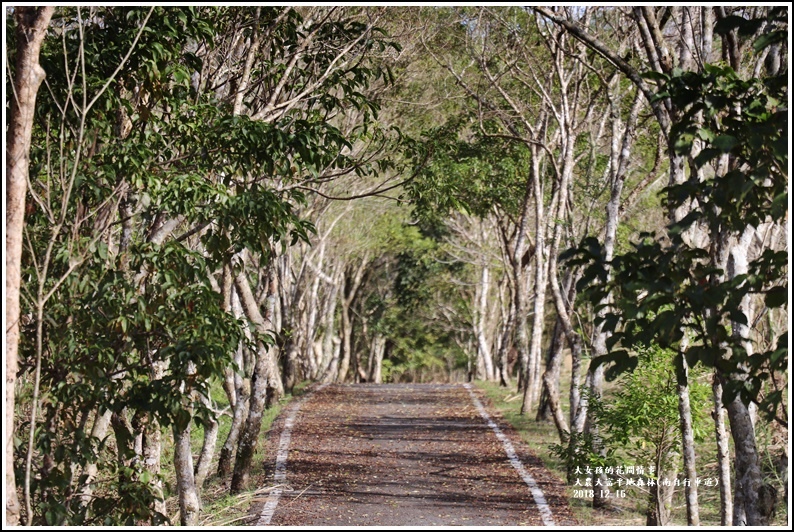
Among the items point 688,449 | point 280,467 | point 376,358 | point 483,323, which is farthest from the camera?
point 376,358

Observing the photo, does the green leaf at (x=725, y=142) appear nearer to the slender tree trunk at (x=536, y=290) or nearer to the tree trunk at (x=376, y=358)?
the slender tree trunk at (x=536, y=290)

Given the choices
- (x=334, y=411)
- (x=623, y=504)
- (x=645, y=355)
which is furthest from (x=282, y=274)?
(x=645, y=355)

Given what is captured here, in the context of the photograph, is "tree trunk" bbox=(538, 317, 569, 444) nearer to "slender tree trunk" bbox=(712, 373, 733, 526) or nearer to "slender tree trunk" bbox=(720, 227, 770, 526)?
"slender tree trunk" bbox=(712, 373, 733, 526)

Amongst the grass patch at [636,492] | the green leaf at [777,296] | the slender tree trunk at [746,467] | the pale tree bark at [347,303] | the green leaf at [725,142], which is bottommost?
the grass patch at [636,492]

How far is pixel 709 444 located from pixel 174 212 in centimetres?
1172

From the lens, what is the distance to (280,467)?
1325 cm

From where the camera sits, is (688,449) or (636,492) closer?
(688,449)

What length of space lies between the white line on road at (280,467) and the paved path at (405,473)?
0.06 ft

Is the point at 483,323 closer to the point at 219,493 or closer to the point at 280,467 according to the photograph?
the point at 280,467

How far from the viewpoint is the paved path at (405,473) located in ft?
33.3

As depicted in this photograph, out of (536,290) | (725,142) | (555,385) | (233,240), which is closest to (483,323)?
(536,290)

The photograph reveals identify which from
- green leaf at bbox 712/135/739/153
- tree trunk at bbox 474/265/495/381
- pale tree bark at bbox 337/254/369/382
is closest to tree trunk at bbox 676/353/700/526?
green leaf at bbox 712/135/739/153

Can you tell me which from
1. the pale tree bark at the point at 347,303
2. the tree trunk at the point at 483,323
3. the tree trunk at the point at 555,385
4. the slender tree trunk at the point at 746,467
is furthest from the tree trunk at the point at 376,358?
the slender tree trunk at the point at 746,467

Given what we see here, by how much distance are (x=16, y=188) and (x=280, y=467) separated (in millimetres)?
7943
